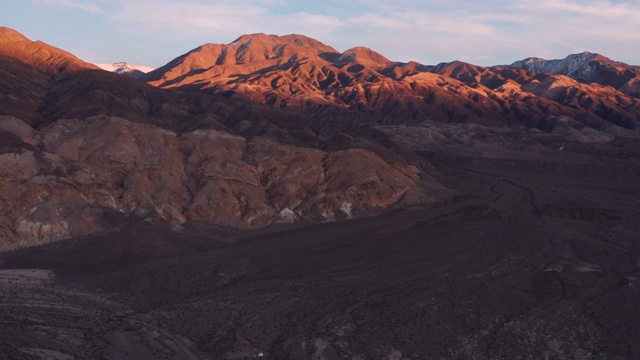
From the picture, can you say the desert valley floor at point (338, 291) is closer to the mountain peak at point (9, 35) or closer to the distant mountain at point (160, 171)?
the distant mountain at point (160, 171)

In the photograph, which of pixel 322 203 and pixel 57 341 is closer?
pixel 57 341

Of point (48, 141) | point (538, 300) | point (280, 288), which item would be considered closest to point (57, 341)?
point (280, 288)

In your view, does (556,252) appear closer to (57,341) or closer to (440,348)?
(440,348)

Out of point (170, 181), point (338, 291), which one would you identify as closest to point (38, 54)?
point (170, 181)

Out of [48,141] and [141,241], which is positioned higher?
[48,141]

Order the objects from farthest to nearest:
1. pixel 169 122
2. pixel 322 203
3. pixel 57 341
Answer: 1. pixel 169 122
2. pixel 322 203
3. pixel 57 341

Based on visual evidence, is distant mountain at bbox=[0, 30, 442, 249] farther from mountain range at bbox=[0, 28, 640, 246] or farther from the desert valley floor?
the desert valley floor

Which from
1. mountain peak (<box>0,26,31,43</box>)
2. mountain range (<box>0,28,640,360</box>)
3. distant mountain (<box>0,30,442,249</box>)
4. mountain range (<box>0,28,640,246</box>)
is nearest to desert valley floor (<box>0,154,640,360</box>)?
mountain range (<box>0,28,640,360</box>)

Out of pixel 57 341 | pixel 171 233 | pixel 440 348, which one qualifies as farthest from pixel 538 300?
pixel 171 233

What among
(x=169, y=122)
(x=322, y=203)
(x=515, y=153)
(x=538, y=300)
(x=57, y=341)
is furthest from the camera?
(x=515, y=153)
